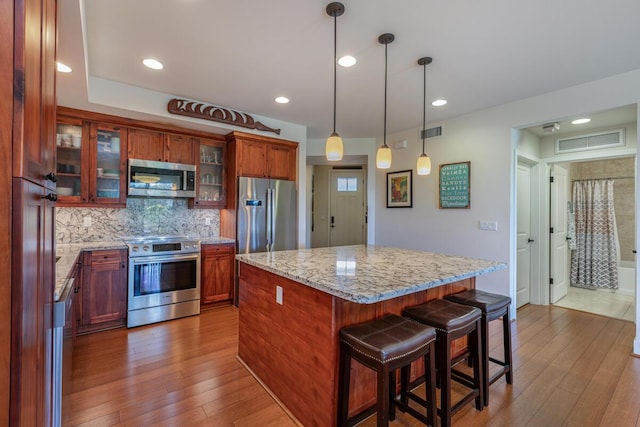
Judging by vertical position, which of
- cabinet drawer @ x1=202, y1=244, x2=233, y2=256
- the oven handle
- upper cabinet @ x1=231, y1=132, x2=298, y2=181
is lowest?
the oven handle

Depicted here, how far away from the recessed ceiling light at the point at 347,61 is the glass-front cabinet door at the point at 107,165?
2633 mm

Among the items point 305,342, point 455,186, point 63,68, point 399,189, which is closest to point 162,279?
point 63,68

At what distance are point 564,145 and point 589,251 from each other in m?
2.24

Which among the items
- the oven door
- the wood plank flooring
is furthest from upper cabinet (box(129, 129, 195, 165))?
the wood plank flooring

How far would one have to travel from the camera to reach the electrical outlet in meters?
3.72

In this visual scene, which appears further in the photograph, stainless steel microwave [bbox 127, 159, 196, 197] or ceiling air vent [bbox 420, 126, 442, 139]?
ceiling air vent [bbox 420, 126, 442, 139]

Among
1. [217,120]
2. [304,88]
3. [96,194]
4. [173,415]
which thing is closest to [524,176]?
[304,88]

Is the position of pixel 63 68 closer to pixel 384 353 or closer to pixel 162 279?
pixel 162 279

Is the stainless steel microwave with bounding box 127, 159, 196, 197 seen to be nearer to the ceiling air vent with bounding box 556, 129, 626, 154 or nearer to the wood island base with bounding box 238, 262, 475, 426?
the wood island base with bounding box 238, 262, 475, 426

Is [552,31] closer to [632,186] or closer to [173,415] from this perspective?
[173,415]

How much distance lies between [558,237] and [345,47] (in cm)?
441

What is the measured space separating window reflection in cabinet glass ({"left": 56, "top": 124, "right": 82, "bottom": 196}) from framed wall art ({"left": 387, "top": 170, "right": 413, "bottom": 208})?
4208 mm

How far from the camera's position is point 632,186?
4.85 meters

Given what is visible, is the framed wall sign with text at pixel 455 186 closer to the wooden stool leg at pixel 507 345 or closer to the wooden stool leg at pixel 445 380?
the wooden stool leg at pixel 507 345
